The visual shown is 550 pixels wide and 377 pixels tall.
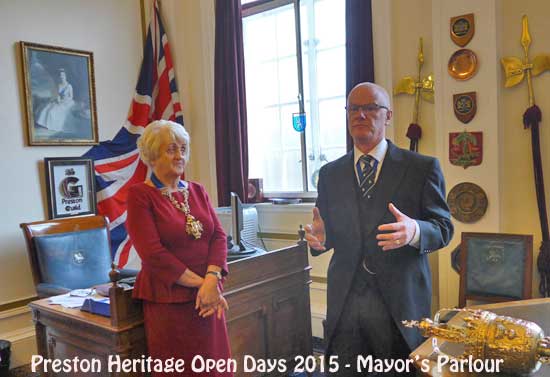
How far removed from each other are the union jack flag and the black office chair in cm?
44

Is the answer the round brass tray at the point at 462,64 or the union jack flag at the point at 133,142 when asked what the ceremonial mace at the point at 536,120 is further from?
the union jack flag at the point at 133,142

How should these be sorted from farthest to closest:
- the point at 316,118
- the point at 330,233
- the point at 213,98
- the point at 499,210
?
the point at 213,98
the point at 316,118
the point at 499,210
the point at 330,233

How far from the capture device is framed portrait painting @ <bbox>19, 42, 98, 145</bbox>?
3264 mm

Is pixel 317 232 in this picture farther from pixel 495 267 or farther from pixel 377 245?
pixel 495 267

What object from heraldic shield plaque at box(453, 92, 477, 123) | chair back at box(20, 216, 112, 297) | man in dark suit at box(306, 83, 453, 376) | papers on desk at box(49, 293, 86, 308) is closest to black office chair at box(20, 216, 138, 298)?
chair back at box(20, 216, 112, 297)

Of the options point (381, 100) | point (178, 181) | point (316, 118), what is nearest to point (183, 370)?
point (178, 181)

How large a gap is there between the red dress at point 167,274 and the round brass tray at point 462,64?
1645 mm

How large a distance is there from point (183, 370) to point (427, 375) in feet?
2.98

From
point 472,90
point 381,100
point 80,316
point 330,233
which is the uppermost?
point 472,90

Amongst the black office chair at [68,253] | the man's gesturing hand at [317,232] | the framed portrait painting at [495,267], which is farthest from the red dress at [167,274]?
the framed portrait painting at [495,267]

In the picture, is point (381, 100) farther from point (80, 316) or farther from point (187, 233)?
point (80, 316)

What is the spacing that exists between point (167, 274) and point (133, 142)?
2592 mm

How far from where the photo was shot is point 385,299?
4.48 feet

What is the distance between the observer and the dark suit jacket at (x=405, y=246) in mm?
1359
